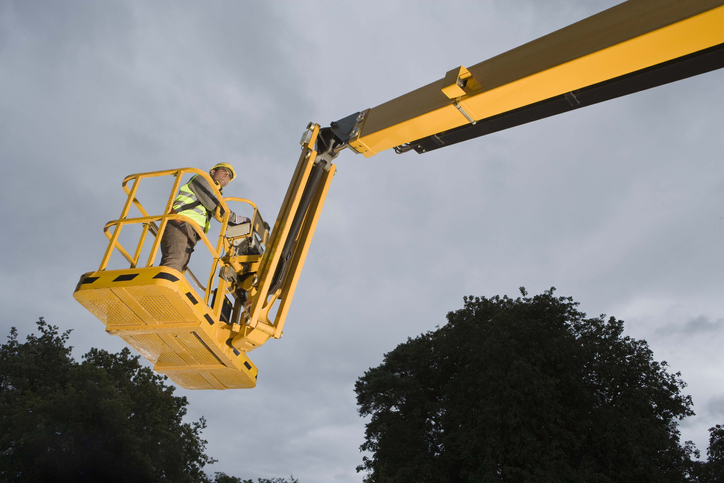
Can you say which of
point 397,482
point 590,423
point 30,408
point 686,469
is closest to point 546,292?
point 590,423

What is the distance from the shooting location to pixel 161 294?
4.93 meters

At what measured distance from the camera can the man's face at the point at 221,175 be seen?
688 cm

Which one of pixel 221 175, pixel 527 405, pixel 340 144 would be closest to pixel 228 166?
pixel 221 175

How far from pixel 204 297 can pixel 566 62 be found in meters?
4.53

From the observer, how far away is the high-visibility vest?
616cm

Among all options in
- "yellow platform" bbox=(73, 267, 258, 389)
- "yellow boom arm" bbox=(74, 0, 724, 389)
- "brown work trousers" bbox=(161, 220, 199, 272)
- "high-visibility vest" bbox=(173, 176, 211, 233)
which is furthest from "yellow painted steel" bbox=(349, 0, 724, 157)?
"yellow platform" bbox=(73, 267, 258, 389)

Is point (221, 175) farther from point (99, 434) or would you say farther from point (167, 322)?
point (99, 434)

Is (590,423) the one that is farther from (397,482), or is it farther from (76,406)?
(76,406)

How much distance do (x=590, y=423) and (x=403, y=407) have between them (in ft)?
30.9

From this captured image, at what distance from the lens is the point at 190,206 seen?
6211 millimetres

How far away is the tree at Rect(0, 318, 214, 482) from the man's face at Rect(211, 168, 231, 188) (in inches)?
939

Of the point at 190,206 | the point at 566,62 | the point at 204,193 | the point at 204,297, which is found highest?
the point at 566,62

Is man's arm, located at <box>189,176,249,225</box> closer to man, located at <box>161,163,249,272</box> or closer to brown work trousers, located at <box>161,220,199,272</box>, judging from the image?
man, located at <box>161,163,249,272</box>

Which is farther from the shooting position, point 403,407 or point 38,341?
point 38,341
